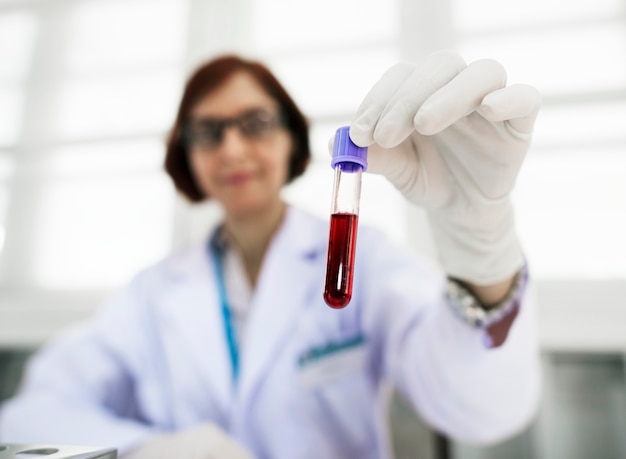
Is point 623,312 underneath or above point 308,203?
underneath

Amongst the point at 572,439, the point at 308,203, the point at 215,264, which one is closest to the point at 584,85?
the point at 308,203

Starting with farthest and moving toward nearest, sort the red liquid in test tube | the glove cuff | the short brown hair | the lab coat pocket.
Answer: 1. the short brown hair
2. the lab coat pocket
3. the glove cuff
4. the red liquid in test tube

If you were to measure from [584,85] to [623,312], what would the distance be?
0.64 m

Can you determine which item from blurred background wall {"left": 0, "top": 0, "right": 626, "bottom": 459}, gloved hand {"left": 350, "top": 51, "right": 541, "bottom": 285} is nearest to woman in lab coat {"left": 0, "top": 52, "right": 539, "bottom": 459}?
gloved hand {"left": 350, "top": 51, "right": 541, "bottom": 285}

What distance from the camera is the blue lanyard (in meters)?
0.92

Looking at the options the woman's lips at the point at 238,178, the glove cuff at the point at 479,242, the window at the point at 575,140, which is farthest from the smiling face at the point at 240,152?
the window at the point at 575,140

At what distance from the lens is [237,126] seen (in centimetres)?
94

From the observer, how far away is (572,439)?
1.14m

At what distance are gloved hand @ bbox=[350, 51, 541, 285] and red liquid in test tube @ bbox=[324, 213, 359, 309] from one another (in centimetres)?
8

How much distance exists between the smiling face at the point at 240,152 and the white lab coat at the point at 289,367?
0.13 m

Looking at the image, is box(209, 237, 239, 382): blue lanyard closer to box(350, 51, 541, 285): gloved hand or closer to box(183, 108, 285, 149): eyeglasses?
box(183, 108, 285, 149): eyeglasses

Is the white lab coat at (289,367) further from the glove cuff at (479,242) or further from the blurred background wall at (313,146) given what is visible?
the blurred background wall at (313,146)

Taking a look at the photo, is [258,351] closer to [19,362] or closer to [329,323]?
[329,323]

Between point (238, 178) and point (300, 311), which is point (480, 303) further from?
point (238, 178)
